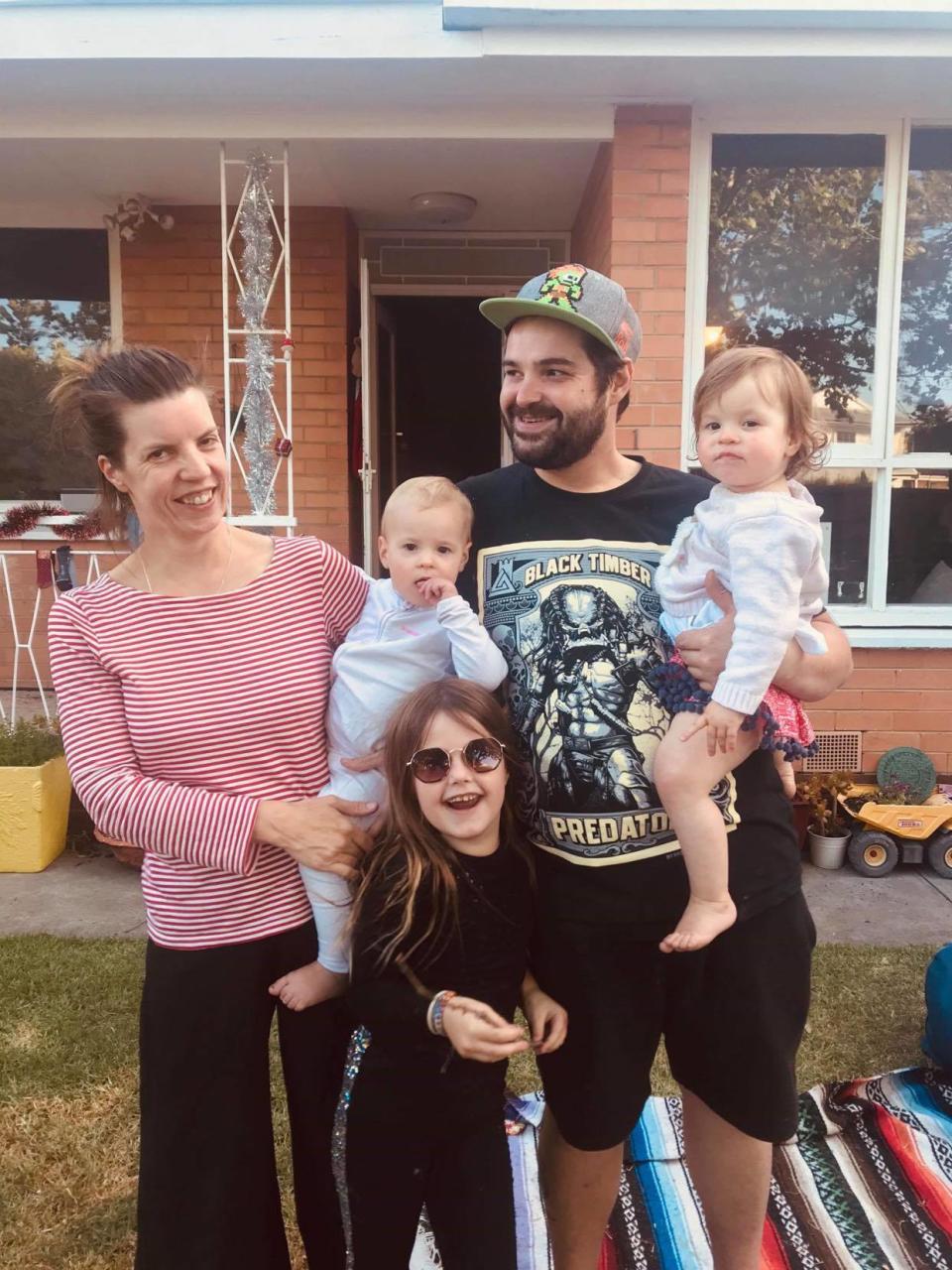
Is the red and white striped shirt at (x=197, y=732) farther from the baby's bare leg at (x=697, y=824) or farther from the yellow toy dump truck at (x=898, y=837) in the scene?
the yellow toy dump truck at (x=898, y=837)

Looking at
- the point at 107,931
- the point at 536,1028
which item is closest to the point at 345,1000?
the point at 536,1028

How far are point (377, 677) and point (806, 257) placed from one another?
12.8 ft

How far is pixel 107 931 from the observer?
3.82 m

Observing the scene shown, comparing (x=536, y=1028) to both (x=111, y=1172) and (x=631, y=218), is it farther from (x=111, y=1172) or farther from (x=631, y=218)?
(x=631, y=218)

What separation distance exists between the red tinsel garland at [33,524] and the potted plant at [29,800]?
5.49 ft

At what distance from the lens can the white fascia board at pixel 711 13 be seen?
3.73 metres

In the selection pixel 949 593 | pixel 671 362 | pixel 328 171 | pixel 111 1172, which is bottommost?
pixel 111 1172

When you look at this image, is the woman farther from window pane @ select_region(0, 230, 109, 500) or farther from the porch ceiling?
window pane @ select_region(0, 230, 109, 500)

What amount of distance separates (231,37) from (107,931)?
12.1 ft

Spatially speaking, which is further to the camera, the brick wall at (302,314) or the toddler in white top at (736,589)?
the brick wall at (302,314)

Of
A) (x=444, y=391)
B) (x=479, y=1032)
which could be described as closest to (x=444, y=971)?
(x=479, y=1032)

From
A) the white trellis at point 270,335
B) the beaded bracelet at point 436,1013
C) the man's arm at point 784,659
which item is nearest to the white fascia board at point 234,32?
the white trellis at point 270,335

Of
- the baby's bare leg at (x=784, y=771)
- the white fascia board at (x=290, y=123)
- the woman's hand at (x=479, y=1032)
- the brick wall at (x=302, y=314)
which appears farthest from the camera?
the brick wall at (x=302, y=314)

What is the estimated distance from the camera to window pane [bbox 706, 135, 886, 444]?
4.52 meters
